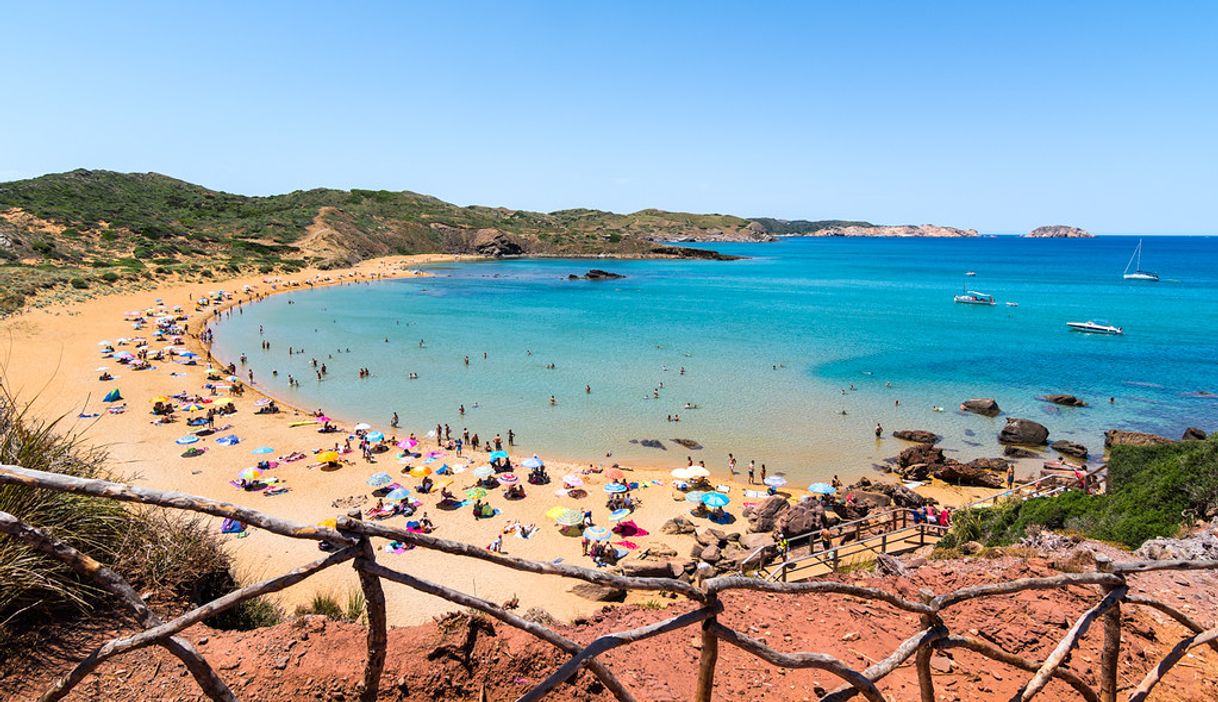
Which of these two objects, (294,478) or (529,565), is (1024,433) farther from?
(294,478)

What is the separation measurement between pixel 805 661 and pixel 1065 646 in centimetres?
217

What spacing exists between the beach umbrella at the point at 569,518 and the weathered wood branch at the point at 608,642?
15.6 meters

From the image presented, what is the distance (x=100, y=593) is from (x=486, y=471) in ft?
57.0

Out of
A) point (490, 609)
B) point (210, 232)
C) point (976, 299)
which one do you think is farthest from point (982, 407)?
point (210, 232)

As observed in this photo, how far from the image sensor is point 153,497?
256cm

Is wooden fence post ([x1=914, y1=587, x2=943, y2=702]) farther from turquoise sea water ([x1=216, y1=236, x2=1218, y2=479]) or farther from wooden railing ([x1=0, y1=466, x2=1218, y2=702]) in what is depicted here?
turquoise sea water ([x1=216, y1=236, x2=1218, y2=479])

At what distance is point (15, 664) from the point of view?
3.80 meters

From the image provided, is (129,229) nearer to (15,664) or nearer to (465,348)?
(465,348)

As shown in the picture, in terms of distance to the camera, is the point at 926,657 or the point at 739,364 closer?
the point at 926,657

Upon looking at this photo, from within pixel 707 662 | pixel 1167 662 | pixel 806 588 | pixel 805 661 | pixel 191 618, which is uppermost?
pixel 191 618

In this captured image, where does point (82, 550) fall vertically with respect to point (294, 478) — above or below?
above

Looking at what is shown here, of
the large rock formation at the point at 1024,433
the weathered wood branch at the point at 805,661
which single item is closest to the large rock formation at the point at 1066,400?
the large rock formation at the point at 1024,433

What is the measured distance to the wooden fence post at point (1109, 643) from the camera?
13.9ft

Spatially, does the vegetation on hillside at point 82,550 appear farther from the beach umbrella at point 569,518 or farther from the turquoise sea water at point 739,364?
the turquoise sea water at point 739,364
